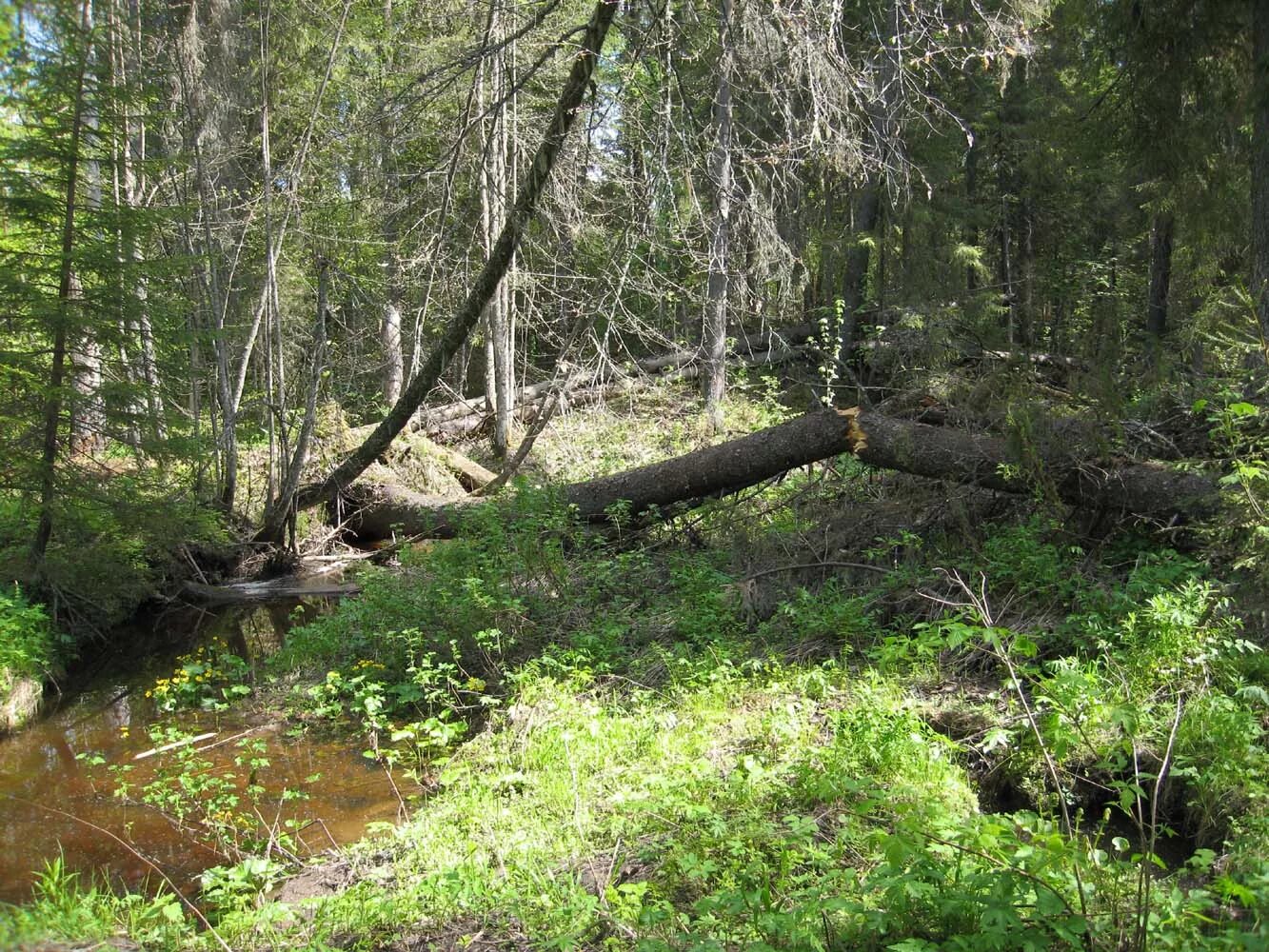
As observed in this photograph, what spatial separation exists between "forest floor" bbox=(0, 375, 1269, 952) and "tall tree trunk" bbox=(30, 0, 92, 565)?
260cm

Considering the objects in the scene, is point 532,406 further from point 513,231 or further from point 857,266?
point 513,231

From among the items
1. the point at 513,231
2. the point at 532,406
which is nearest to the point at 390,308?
the point at 532,406

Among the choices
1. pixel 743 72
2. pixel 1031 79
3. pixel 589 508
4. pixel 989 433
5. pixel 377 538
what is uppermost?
pixel 1031 79

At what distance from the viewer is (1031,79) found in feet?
59.1

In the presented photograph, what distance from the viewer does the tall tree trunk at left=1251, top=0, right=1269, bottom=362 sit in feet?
18.7

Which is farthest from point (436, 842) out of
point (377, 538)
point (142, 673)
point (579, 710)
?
point (377, 538)

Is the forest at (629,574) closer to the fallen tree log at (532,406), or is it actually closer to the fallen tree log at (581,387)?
the fallen tree log at (581,387)

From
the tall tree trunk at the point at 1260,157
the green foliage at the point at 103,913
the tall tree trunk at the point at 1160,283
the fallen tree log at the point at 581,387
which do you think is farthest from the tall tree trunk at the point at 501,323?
the tall tree trunk at the point at 1160,283

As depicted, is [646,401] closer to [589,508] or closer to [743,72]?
[589,508]

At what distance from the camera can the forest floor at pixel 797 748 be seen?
9.92 feet

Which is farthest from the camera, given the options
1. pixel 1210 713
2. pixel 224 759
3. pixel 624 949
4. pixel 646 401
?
pixel 646 401

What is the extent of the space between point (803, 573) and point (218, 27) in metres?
12.5

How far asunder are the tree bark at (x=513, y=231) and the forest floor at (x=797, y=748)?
69.5 inches

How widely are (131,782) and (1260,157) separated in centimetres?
866
